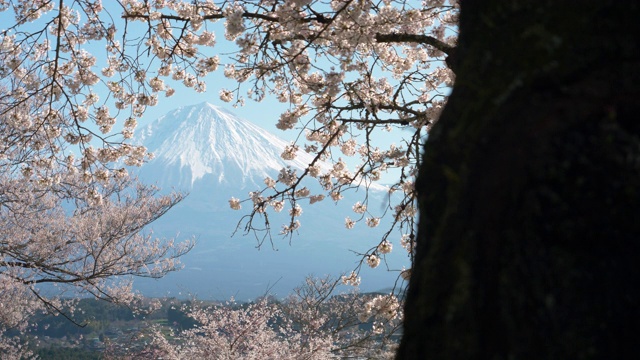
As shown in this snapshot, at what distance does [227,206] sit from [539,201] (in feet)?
528

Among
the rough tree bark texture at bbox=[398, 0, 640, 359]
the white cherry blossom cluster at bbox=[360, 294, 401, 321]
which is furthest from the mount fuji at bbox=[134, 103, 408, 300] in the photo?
the rough tree bark texture at bbox=[398, 0, 640, 359]

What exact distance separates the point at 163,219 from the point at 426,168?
17010 centimetres

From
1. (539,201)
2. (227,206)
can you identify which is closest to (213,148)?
(227,206)

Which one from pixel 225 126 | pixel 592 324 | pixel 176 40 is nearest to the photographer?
pixel 592 324

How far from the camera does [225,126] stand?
16438cm

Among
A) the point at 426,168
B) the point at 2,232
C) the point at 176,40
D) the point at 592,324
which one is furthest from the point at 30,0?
the point at 2,232

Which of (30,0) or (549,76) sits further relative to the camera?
(30,0)

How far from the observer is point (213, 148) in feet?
560

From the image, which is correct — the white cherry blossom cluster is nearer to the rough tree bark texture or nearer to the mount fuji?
the rough tree bark texture

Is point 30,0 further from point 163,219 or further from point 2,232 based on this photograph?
point 163,219

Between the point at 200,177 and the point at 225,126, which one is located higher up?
the point at 225,126

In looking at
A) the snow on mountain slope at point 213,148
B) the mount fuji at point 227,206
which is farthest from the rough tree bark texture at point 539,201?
the snow on mountain slope at point 213,148

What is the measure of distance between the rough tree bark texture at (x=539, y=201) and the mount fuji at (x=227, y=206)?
467ft

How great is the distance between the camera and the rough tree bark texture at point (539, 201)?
84 centimetres
